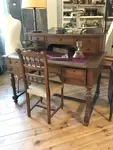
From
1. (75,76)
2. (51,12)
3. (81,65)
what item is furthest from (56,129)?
(51,12)

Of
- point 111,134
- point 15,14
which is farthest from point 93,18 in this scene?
point 111,134

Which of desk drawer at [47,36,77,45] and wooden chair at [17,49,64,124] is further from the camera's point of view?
desk drawer at [47,36,77,45]

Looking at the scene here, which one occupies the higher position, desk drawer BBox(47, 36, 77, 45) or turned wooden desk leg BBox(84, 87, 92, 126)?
desk drawer BBox(47, 36, 77, 45)

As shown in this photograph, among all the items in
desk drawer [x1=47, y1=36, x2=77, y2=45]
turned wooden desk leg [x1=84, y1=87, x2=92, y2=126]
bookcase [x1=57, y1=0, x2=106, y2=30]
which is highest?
bookcase [x1=57, y1=0, x2=106, y2=30]

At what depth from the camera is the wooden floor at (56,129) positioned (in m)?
1.80

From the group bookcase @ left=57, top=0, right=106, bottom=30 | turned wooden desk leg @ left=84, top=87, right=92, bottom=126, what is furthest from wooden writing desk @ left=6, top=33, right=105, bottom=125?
bookcase @ left=57, top=0, right=106, bottom=30

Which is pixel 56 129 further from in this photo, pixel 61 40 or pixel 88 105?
pixel 61 40

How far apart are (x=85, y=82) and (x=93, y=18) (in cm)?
236

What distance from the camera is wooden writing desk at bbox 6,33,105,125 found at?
1.80 meters

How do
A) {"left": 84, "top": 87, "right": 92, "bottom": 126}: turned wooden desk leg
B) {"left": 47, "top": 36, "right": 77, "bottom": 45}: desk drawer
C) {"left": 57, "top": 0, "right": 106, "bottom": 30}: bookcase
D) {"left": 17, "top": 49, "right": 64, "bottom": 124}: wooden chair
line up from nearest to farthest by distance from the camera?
{"left": 17, "top": 49, "right": 64, "bottom": 124}: wooden chair < {"left": 84, "top": 87, "right": 92, "bottom": 126}: turned wooden desk leg < {"left": 47, "top": 36, "right": 77, "bottom": 45}: desk drawer < {"left": 57, "top": 0, "right": 106, "bottom": 30}: bookcase

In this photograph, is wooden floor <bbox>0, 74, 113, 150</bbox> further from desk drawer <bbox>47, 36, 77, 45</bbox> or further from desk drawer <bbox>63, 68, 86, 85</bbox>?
desk drawer <bbox>47, 36, 77, 45</bbox>

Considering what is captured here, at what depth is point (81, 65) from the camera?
69.7 inches

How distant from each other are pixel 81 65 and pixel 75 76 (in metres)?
0.16

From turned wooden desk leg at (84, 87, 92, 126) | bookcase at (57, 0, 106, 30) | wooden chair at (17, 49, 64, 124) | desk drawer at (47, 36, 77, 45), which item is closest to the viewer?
wooden chair at (17, 49, 64, 124)
